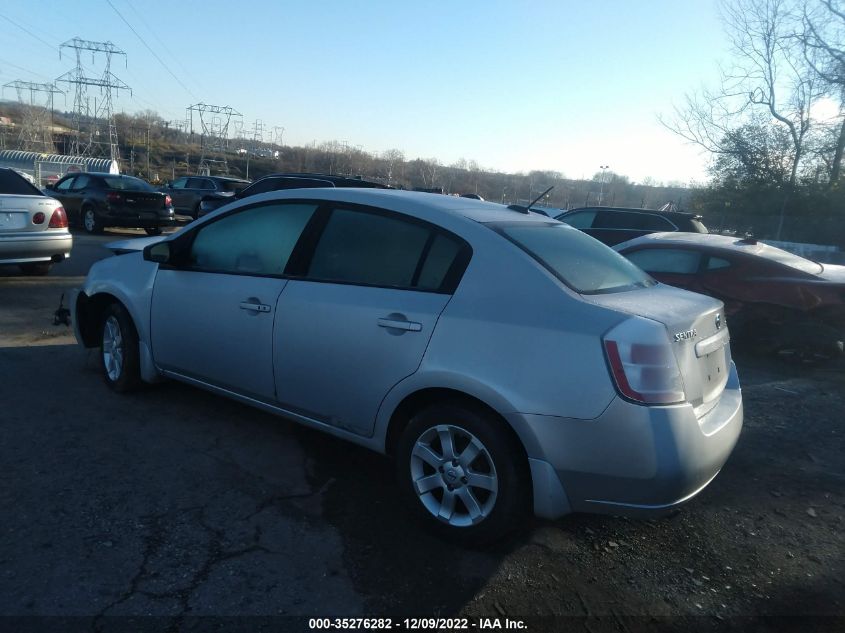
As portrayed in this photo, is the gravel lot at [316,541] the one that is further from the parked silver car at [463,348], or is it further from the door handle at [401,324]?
the door handle at [401,324]

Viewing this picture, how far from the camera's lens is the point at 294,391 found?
12.9 ft

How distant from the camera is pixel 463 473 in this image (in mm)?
3219

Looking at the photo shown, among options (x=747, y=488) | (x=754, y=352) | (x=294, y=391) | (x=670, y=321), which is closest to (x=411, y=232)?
(x=294, y=391)

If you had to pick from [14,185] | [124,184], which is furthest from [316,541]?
[124,184]

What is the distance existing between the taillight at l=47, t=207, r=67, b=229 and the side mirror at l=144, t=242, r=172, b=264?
5.54 meters

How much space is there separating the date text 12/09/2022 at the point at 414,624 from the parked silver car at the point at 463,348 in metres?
0.49

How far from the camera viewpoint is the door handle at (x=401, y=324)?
336 centimetres

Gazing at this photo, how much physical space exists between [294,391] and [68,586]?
1.53 meters

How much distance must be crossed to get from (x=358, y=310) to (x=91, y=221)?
15.9 meters

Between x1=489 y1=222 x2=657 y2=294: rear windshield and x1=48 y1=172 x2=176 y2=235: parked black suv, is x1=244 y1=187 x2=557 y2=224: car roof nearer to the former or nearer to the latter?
x1=489 y1=222 x2=657 y2=294: rear windshield

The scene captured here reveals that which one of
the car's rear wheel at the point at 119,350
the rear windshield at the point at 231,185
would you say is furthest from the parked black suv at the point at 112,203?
the car's rear wheel at the point at 119,350

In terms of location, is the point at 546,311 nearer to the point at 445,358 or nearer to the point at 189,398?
the point at 445,358

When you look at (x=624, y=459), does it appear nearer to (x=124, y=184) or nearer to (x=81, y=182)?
(x=124, y=184)

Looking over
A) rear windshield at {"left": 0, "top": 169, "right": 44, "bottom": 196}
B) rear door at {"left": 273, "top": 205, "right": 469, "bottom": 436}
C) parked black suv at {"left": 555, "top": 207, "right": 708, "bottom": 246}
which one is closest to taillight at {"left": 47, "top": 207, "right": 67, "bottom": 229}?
rear windshield at {"left": 0, "top": 169, "right": 44, "bottom": 196}
